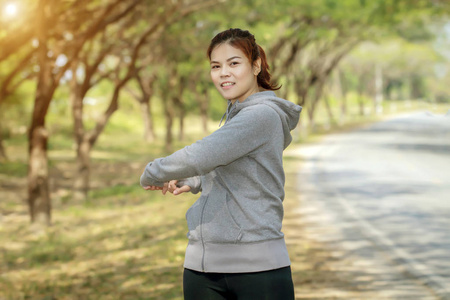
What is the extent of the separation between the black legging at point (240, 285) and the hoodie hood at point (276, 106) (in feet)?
1.95

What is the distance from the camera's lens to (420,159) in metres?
21.3

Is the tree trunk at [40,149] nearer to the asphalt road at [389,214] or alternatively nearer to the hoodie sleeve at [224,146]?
the asphalt road at [389,214]

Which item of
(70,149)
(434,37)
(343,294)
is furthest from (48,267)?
(434,37)

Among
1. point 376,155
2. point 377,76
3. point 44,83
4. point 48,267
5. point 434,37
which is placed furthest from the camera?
point 377,76

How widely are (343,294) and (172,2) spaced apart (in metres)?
11.7

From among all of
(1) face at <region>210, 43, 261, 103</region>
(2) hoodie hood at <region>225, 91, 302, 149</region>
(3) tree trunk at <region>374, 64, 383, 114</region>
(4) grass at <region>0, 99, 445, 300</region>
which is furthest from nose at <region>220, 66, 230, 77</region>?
(3) tree trunk at <region>374, 64, 383, 114</region>

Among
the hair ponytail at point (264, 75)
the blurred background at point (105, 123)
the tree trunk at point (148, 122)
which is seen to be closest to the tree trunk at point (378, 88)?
the blurred background at point (105, 123)

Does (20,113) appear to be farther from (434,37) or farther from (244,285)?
(244,285)

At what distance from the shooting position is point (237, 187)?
239cm

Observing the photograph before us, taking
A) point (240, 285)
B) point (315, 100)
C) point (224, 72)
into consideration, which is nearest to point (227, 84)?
point (224, 72)

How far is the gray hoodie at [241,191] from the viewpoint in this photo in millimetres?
2330

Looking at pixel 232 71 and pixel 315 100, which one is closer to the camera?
pixel 232 71

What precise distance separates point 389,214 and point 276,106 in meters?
9.12

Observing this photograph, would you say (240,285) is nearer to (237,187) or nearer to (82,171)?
(237,187)
